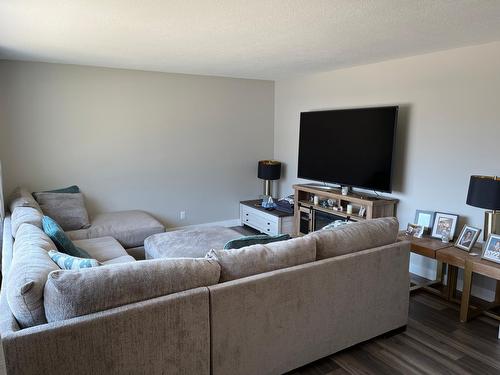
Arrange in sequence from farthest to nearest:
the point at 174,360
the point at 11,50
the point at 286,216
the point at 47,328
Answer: the point at 286,216
the point at 11,50
the point at 174,360
the point at 47,328

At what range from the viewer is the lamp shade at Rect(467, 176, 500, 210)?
9.22 ft

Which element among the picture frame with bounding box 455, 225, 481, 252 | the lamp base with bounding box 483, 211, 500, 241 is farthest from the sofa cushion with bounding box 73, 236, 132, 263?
the lamp base with bounding box 483, 211, 500, 241

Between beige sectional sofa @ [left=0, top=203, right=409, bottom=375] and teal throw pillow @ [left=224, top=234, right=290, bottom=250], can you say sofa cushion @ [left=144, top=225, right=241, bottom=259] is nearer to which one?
teal throw pillow @ [left=224, top=234, right=290, bottom=250]

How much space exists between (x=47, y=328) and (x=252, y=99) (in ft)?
15.3

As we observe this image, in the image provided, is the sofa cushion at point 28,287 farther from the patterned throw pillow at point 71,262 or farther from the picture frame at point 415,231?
the picture frame at point 415,231

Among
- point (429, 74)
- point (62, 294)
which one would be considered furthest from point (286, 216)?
point (62, 294)

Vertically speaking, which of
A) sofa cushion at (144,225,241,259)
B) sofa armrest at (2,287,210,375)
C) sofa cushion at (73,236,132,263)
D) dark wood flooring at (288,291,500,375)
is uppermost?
sofa armrest at (2,287,210,375)

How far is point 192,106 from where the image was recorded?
17.0ft

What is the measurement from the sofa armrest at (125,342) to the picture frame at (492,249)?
89.7 inches

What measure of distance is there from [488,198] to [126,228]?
352cm

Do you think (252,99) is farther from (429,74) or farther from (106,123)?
(429,74)

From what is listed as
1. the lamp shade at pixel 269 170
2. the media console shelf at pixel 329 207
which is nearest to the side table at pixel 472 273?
the media console shelf at pixel 329 207

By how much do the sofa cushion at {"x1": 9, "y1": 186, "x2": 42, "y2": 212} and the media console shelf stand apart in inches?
121

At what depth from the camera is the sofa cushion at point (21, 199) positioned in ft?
11.5
